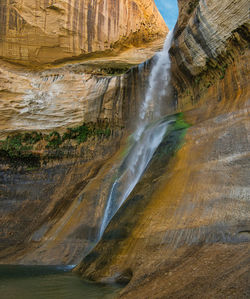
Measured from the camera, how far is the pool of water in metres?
4.46

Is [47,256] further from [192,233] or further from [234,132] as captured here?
[234,132]

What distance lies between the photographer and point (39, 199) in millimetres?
11938

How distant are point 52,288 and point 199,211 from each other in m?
2.73

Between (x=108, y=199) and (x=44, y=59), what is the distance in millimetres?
8087

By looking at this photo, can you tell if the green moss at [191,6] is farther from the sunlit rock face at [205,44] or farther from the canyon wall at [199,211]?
the canyon wall at [199,211]

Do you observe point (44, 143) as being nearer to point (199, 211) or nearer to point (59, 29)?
point (59, 29)

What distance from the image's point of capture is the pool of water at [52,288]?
175 inches

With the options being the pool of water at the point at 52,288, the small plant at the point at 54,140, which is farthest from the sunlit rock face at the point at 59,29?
the pool of water at the point at 52,288

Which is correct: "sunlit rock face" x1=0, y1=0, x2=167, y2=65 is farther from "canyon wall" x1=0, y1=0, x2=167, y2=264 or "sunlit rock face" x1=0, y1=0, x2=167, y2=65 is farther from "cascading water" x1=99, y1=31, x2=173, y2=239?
"cascading water" x1=99, y1=31, x2=173, y2=239

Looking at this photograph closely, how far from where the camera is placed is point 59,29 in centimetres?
1405

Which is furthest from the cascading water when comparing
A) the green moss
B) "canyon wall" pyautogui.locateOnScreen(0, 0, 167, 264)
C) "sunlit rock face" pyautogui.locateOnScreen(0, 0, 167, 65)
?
"sunlit rock face" pyautogui.locateOnScreen(0, 0, 167, 65)

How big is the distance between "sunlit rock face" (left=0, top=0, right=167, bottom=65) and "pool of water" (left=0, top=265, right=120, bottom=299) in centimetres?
1046

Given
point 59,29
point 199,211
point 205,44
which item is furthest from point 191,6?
point 199,211

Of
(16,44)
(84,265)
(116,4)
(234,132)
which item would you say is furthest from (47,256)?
(116,4)
